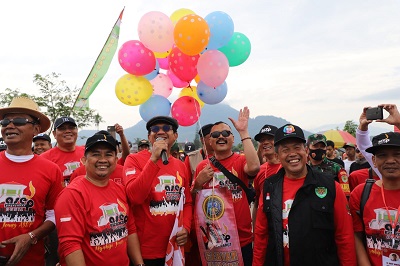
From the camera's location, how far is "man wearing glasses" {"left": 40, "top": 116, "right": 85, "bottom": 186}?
4641 mm

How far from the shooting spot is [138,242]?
128 inches

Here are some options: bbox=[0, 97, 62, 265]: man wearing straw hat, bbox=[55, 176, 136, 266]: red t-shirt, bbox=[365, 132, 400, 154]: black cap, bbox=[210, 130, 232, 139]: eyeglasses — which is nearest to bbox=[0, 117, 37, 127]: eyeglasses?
bbox=[0, 97, 62, 265]: man wearing straw hat

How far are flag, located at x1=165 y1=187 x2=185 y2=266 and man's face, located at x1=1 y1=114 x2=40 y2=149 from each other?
5.35 feet

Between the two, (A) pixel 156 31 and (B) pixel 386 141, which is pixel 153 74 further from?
(B) pixel 386 141

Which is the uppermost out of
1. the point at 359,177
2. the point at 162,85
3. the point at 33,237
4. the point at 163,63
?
the point at 163,63

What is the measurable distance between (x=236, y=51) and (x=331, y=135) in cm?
1532

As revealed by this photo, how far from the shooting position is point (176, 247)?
355cm

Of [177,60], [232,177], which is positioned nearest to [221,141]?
[232,177]

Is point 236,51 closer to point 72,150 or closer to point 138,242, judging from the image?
point 72,150

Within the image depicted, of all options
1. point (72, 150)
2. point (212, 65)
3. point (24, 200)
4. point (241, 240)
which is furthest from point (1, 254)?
point (212, 65)

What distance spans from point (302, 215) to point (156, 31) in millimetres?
3916

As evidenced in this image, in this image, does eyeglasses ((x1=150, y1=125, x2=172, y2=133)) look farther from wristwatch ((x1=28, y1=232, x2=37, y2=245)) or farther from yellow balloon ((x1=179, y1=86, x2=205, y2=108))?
yellow balloon ((x1=179, y1=86, x2=205, y2=108))

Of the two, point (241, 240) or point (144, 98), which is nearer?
point (241, 240)

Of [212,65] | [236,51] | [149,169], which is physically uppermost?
[236,51]
